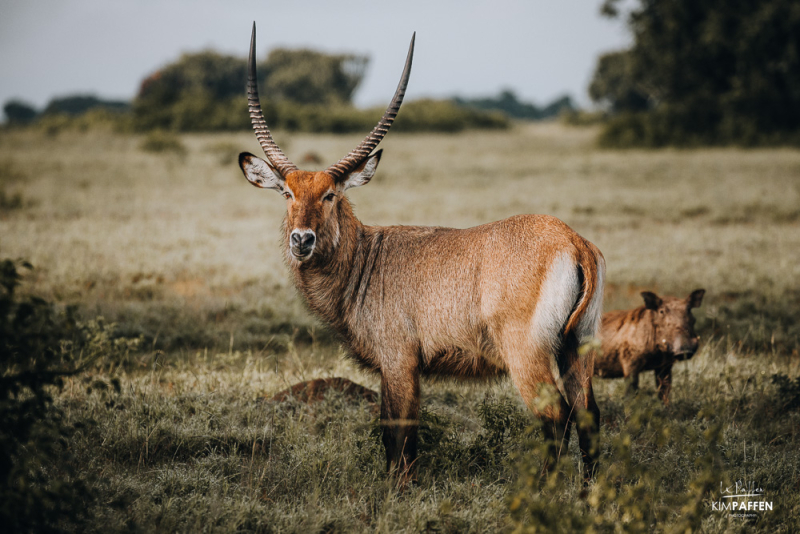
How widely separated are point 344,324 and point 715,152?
24.2 metres

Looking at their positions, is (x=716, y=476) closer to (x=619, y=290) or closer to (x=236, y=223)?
(x=619, y=290)

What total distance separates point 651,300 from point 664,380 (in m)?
0.72

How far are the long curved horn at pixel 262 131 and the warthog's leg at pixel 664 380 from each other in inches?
137

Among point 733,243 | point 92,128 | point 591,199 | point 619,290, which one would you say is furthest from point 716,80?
point 92,128

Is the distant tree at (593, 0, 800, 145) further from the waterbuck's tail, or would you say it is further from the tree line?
the waterbuck's tail

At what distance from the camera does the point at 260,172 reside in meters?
4.24

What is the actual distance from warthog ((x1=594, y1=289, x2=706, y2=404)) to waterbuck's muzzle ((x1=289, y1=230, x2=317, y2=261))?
111 inches

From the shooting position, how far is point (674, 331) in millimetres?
4875

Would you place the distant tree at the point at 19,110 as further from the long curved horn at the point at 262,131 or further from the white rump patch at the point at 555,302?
the white rump patch at the point at 555,302

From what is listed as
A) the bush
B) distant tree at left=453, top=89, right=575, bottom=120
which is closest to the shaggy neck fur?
the bush

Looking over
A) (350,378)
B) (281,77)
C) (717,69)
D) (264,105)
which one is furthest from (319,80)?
(350,378)

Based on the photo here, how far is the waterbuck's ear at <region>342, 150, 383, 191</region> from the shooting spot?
4.17 meters
